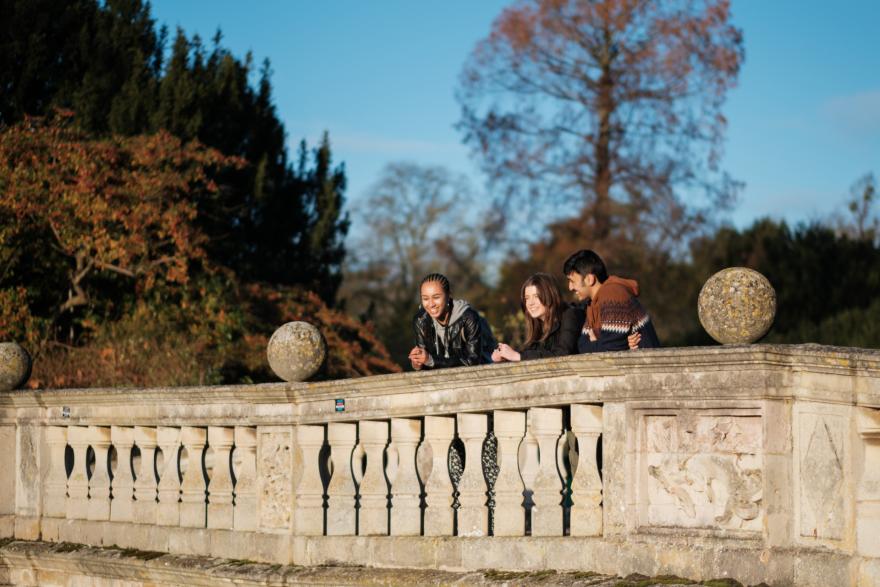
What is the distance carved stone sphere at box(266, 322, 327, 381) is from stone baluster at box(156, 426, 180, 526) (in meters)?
1.21

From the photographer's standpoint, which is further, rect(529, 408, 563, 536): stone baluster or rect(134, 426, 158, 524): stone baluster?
rect(134, 426, 158, 524): stone baluster

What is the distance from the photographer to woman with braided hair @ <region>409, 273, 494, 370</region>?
7.95 m

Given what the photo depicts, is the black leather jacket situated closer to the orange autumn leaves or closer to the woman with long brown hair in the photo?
the woman with long brown hair

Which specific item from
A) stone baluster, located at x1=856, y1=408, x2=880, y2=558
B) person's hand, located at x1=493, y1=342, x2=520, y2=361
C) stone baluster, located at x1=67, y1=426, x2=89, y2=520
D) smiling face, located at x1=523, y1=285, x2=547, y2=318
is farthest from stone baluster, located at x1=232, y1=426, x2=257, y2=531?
stone baluster, located at x1=856, y1=408, x2=880, y2=558

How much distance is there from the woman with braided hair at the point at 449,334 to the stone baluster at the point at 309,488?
766 mm

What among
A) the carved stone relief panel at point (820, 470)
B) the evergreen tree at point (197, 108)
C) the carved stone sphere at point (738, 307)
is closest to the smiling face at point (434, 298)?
the carved stone sphere at point (738, 307)

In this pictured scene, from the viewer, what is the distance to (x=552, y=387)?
6.23 meters

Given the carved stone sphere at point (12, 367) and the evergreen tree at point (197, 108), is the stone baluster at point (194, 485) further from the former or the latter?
the evergreen tree at point (197, 108)

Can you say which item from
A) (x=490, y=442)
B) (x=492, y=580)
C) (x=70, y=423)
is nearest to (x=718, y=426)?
(x=492, y=580)

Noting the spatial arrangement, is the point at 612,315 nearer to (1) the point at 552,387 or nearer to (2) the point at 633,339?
(2) the point at 633,339

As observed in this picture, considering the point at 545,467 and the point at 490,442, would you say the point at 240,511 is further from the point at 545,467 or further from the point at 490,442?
the point at 545,467

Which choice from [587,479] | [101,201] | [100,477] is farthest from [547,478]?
[101,201]

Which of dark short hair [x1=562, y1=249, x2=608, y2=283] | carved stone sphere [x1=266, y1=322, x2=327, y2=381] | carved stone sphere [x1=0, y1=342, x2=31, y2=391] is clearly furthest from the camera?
carved stone sphere [x1=0, y1=342, x2=31, y2=391]

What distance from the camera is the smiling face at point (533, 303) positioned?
7180 mm
